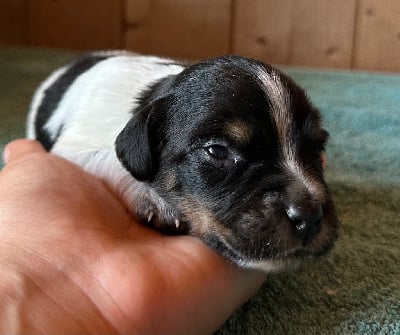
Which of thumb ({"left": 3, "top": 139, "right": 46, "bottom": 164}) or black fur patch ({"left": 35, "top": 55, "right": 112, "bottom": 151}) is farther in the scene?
black fur patch ({"left": 35, "top": 55, "right": 112, "bottom": 151})

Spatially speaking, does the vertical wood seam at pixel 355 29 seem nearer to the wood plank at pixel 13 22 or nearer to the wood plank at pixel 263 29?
the wood plank at pixel 263 29

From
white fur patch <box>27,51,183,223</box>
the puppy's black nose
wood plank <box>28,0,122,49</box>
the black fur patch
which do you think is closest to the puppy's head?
the puppy's black nose

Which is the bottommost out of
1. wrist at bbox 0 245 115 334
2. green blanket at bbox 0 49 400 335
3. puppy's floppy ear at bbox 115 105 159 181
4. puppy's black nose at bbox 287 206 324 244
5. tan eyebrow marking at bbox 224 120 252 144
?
green blanket at bbox 0 49 400 335

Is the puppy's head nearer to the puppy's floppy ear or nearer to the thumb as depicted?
the puppy's floppy ear

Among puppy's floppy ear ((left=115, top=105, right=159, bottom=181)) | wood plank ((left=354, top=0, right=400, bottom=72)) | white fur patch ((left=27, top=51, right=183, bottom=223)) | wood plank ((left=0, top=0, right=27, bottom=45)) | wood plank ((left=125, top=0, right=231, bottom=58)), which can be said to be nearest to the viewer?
puppy's floppy ear ((left=115, top=105, right=159, bottom=181))

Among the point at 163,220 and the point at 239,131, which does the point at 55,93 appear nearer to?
the point at 163,220

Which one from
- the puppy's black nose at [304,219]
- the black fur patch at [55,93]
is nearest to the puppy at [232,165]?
the puppy's black nose at [304,219]

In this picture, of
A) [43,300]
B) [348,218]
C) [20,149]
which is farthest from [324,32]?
[43,300]
